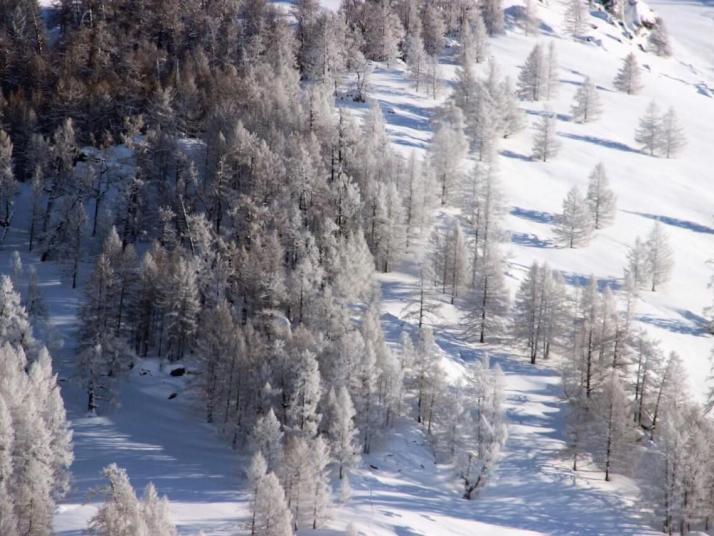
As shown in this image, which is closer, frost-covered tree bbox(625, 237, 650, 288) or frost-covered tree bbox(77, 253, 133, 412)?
frost-covered tree bbox(77, 253, 133, 412)

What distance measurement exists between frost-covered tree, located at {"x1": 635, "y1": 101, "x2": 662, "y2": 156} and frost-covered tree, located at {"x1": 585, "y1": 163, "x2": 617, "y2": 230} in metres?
33.0

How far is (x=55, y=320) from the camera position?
7431cm

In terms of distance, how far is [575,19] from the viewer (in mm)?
184625

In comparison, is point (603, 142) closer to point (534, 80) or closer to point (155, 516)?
point (534, 80)

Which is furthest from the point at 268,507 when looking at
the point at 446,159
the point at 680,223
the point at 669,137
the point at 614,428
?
the point at 669,137

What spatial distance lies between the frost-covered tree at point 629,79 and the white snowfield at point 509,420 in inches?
1456

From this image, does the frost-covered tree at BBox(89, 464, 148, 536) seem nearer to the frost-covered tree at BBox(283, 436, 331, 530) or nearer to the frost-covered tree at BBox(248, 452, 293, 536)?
the frost-covered tree at BBox(248, 452, 293, 536)

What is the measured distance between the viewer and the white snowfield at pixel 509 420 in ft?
176

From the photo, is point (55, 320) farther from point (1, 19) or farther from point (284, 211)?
point (1, 19)

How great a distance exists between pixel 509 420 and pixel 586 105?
8487cm

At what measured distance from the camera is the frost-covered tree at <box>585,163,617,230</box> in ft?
325

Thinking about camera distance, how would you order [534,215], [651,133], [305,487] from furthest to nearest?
[651,133] → [534,215] → [305,487]

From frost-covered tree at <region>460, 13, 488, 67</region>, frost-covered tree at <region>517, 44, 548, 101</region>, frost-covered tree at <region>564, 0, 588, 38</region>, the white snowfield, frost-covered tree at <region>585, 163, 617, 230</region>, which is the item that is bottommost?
the white snowfield

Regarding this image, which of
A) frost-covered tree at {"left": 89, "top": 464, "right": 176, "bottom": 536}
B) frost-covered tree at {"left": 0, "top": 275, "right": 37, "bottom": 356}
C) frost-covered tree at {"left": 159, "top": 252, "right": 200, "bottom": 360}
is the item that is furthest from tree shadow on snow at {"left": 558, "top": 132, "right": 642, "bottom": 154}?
frost-covered tree at {"left": 89, "top": 464, "right": 176, "bottom": 536}
